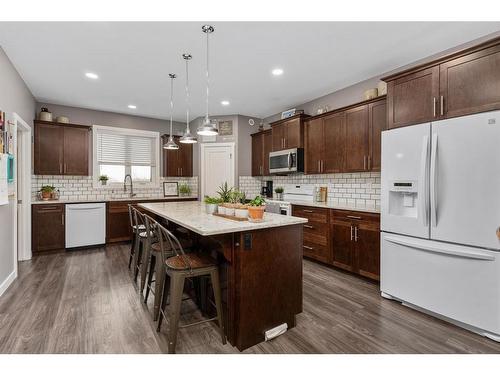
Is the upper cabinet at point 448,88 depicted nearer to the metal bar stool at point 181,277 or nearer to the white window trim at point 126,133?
the metal bar stool at point 181,277

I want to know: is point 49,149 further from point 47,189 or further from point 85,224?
point 85,224

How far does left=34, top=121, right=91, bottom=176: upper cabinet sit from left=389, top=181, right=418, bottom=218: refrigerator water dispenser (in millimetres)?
5189

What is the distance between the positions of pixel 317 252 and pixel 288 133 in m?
2.18

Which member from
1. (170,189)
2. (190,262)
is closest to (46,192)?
Answer: (170,189)

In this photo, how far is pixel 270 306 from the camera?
A: 6.71ft

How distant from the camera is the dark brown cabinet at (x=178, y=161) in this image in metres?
5.92

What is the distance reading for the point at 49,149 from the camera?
4609mm

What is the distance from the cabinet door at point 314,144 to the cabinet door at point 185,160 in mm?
2913

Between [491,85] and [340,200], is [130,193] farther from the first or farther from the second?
[491,85]

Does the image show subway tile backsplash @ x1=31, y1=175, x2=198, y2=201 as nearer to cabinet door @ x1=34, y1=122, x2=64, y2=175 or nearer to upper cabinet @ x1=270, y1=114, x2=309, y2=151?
cabinet door @ x1=34, y1=122, x2=64, y2=175

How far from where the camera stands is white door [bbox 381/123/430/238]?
2.38 m

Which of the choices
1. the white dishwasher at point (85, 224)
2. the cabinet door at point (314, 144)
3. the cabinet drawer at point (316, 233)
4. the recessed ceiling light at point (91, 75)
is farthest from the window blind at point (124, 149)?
the cabinet drawer at point (316, 233)
